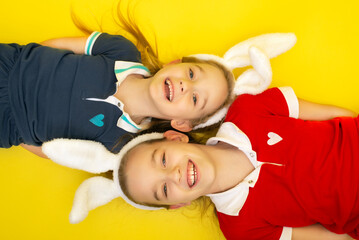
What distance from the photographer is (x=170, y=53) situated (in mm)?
1313

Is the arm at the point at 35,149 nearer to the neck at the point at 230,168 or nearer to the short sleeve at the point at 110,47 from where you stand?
the short sleeve at the point at 110,47

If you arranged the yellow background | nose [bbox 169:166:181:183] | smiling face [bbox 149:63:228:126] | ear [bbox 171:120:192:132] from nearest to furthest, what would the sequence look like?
nose [bbox 169:166:181:183], smiling face [bbox 149:63:228:126], ear [bbox 171:120:192:132], the yellow background

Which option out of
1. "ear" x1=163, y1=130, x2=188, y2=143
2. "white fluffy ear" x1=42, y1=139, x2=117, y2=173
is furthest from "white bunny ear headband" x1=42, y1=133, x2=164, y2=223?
"ear" x1=163, y1=130, x2=188, y2=143

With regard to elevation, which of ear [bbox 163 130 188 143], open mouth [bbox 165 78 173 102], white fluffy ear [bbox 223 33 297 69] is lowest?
ear [bbox 163 130 188 143]

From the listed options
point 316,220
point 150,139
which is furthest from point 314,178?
point 150,139

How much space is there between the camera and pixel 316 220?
1044 millimetres

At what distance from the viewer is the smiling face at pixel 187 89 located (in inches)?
39.5

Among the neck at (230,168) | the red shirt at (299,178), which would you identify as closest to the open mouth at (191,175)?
the neck at (230,168)

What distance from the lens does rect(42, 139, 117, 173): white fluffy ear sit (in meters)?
0.94

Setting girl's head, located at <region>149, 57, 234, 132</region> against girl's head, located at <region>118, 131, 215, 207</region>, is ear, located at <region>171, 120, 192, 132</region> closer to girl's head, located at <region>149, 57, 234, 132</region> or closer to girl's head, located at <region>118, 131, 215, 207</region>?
girl's head, located at <region>149, 57, 234, 132</region>

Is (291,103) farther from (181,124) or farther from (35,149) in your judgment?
(35,149)

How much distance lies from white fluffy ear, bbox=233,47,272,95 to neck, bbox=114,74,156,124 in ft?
1.02

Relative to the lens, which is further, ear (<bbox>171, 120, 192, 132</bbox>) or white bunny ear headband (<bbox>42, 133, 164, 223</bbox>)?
ear (<bbox>171, 120, 192, 132</bbox>)

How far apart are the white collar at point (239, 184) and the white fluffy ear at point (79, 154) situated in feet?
1.18
